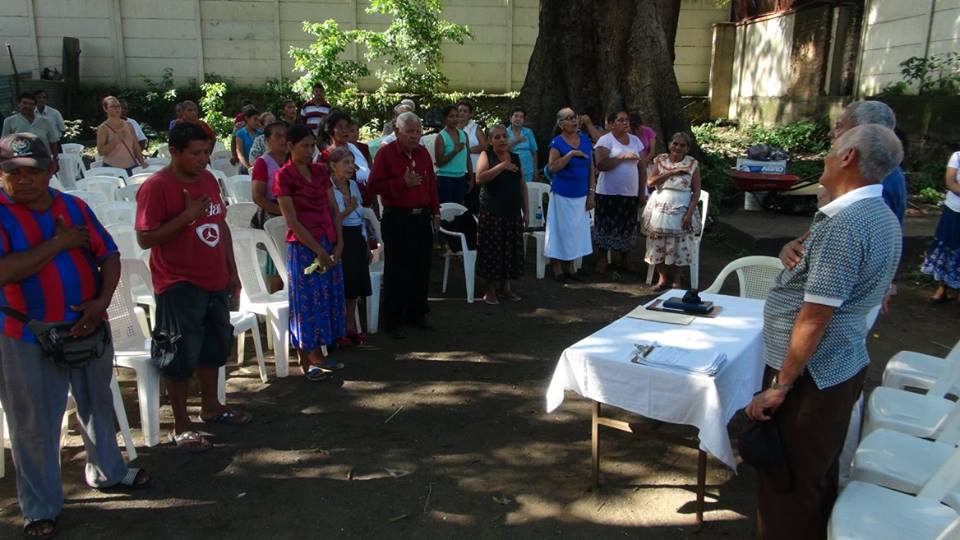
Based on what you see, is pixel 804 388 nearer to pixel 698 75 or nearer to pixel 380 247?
pixel 380 247

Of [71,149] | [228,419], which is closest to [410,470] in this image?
[228,419]

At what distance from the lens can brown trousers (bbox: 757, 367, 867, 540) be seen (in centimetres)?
251

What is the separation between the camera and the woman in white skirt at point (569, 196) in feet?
22.7

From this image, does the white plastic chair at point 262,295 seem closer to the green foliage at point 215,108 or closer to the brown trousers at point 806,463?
the brown trousers at point 806,463

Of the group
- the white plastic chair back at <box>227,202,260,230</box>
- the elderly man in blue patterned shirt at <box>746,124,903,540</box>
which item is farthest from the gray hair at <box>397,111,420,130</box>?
the elderly man in blue patterned shirt at <box>746,124,903,540</box>

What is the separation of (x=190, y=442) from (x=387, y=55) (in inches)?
525

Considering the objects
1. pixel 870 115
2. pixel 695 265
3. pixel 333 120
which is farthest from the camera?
pixel 695 265

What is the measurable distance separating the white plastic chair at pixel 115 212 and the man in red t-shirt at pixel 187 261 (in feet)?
7.73

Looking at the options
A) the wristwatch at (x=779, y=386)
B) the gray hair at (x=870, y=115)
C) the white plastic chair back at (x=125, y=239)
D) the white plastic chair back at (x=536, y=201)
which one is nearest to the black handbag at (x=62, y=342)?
the white plastic chair back at (x=125, y=239)

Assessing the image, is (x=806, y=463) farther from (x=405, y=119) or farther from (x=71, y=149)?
(x=71, y=149)

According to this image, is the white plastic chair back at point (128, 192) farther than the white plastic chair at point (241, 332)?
Yes

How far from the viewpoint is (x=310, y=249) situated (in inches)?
183

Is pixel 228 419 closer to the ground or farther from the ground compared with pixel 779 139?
closer to the ground

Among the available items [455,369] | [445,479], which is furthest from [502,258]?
[445,479]
